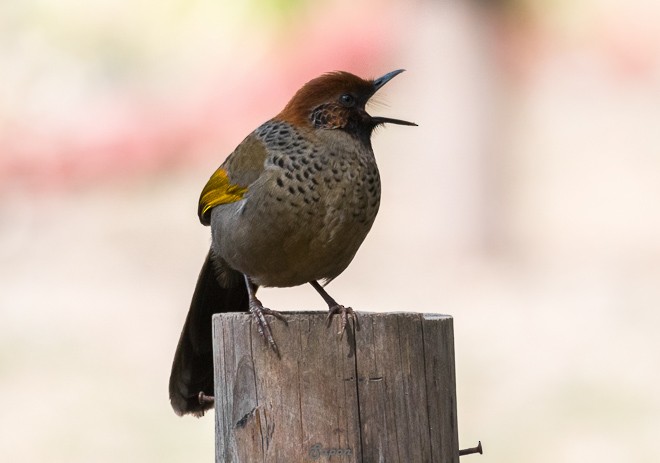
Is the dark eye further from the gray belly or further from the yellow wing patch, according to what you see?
the yellow wing patch

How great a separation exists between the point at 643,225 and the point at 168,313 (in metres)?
4.56

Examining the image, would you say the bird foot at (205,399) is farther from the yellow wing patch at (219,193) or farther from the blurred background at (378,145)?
the blurred background at (378,145)

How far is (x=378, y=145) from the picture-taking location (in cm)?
1316

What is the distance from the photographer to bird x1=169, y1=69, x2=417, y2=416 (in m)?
4.98

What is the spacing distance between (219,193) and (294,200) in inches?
17.7

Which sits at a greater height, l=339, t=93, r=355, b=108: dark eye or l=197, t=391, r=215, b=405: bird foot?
l=339, t=93, r=355, b=108: dark eye

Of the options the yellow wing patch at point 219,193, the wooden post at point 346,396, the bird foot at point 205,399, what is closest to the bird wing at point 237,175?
the yellow wing patch at point 219,193

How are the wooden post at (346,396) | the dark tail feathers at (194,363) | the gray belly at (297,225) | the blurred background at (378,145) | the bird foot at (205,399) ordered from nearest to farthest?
1. the wooden post at (346,396)
2. the bird foot at (205,399)
3. the gray belly at (297,225)
4. the dark tail feathers at (194,363)
5. the blurred background at (378,145)

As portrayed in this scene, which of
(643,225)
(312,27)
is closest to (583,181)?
(643,225)

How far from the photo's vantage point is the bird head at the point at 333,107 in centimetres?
518

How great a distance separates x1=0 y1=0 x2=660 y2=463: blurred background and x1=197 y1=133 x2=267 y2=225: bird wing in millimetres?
5580

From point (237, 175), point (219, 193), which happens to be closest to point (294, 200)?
point (237, 175)

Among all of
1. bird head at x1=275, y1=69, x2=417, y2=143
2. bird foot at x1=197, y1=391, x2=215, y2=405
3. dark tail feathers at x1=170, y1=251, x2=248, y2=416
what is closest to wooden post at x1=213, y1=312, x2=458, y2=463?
bird foot at x1=197, y1=391, x2=215, y2=405

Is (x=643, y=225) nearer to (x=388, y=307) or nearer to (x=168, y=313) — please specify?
(x=388, y=307)
